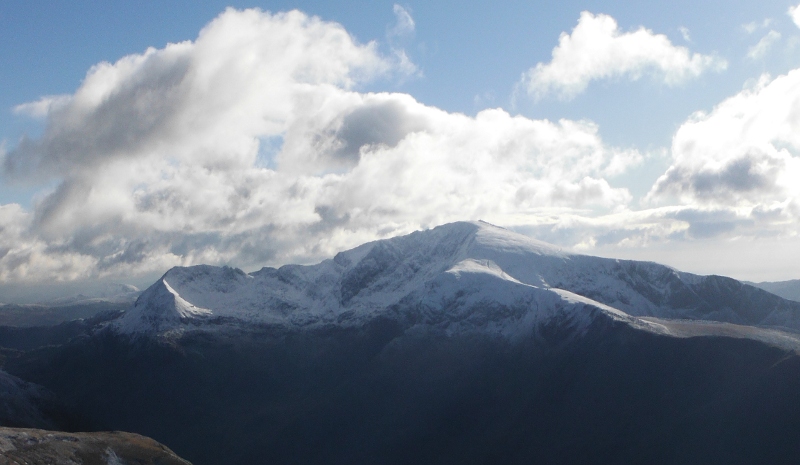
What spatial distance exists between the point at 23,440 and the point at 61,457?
1253cm

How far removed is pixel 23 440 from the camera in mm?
196875

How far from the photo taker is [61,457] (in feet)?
645
